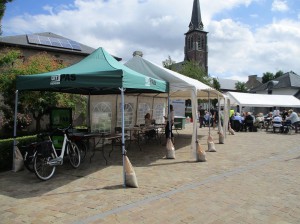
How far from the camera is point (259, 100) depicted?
82.4 ft

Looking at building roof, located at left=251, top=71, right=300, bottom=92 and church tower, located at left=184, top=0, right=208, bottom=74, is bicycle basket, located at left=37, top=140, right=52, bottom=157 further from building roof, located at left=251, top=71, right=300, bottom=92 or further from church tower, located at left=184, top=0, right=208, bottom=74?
church tower, located at left=184, top=0, right=208, bottom=74

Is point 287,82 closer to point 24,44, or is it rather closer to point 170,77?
point 24,44

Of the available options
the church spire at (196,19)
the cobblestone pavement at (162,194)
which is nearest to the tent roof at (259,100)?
the cobblestone pavement at (162,194)

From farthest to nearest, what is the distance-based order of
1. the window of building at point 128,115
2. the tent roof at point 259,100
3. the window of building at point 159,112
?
the tent roof at point 259,100 → the window of building at point 159,112 → the window of building at point 128,115

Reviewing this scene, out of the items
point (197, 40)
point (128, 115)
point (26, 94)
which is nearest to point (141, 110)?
point (128, 115)

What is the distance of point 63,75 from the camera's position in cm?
676

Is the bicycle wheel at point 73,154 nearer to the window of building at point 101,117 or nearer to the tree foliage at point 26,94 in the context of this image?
the tree foliage at point 26,94

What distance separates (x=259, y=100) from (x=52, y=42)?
1744 cm

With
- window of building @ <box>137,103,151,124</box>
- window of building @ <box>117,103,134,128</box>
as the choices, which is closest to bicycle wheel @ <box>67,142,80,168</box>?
window of building @ <box>117,103,134,128</box>

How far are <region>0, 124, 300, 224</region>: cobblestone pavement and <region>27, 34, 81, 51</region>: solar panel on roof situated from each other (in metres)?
15.4

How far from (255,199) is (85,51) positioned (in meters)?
19.8

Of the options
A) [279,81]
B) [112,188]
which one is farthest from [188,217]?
[279,81]

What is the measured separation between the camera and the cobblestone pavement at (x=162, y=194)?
4367mm

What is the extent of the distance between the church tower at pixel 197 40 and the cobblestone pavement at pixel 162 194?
74271mm
